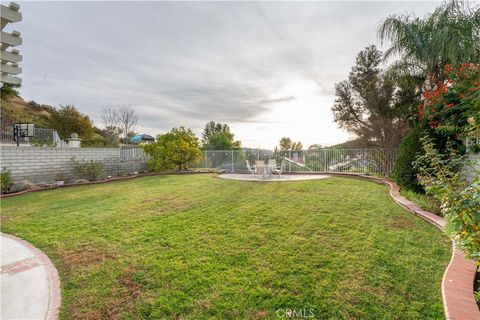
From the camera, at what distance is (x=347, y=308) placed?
191 cm

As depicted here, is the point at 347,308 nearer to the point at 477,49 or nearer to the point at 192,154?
the point at 477,49

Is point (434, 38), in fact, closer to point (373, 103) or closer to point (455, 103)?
point (455, 103)

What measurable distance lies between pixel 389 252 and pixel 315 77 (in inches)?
364

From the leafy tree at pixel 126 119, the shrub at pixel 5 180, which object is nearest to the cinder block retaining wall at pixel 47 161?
the shrub at pixel 5 180

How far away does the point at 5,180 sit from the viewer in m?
7.94

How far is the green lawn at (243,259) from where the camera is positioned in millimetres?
1988

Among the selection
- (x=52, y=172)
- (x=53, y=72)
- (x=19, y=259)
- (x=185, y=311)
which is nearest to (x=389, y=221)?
(x=185, y=311)

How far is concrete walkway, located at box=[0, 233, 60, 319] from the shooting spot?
2.06 meters

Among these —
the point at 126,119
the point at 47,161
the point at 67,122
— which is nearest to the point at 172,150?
the point at 47,161

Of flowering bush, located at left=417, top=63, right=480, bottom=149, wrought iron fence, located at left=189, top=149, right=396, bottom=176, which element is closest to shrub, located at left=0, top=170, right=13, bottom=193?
wrought iron fence, located at left=189, top=149, right=396, bottom=176

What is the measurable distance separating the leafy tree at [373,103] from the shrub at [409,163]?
309 cm

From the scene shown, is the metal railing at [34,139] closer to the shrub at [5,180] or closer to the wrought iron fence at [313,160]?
the shrub at [5,180]

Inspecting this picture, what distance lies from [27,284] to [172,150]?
11.4m

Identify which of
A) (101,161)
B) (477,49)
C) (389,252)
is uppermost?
(477,49)
